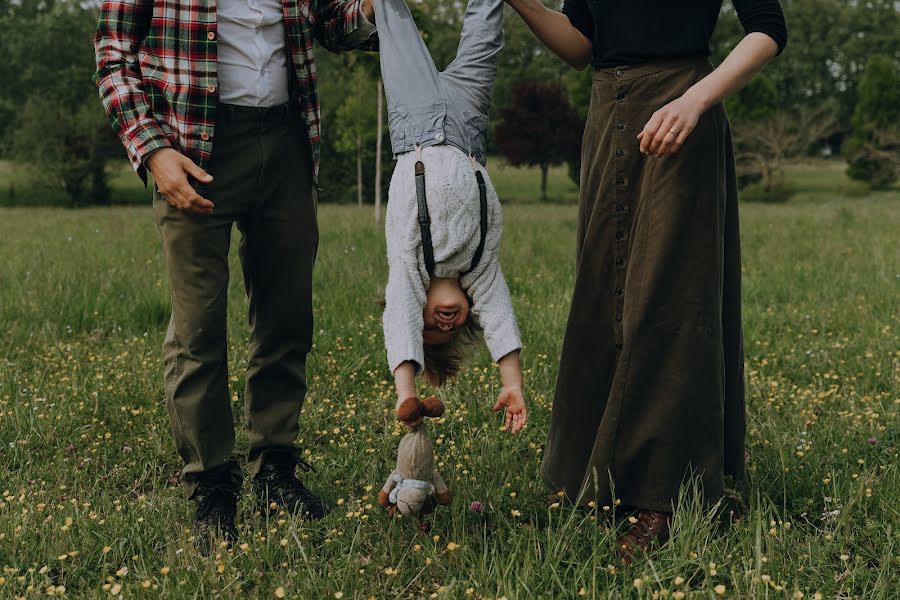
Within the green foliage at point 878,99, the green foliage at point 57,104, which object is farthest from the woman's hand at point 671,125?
the green foliage at point 878,99

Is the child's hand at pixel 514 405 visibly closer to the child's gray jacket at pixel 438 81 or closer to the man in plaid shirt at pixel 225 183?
the child's gray jacket at pixel 438 81

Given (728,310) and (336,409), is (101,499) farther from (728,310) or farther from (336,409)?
(728,310)

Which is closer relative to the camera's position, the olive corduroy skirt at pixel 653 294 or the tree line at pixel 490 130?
the olive corduroy skirt at pixel 653 294

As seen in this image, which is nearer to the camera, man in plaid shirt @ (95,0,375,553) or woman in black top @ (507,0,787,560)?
woman in black top @ (507,0,787,560)

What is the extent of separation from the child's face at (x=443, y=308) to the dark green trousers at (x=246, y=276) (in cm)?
105

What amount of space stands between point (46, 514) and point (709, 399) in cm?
244

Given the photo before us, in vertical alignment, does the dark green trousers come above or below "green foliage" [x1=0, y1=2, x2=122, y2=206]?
below

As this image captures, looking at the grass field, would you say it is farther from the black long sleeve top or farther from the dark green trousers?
the black long sleeve top

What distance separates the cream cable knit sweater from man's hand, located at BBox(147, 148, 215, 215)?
0.79m

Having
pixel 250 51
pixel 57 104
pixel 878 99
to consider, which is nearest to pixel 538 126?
pixel 878 99

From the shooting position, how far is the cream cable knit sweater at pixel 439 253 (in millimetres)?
2543

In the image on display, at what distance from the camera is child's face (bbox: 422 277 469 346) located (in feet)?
Result: 8.57

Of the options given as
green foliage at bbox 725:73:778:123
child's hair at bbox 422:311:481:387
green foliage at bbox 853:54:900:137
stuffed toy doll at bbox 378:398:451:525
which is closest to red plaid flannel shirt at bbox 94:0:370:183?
child's hair at bbox 422:311:481:387

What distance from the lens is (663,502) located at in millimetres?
3105
